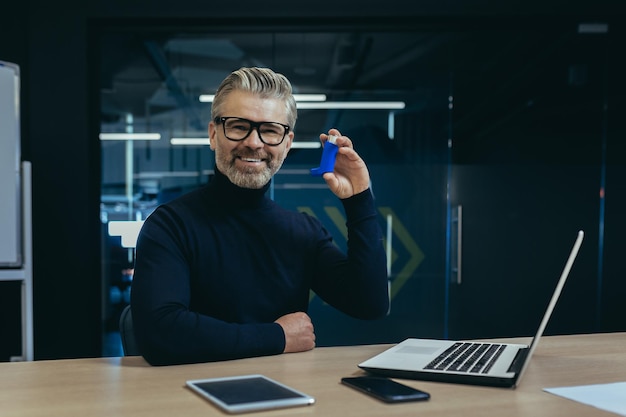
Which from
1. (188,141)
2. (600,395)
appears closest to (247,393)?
(600,395)

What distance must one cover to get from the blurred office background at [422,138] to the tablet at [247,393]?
2837mm

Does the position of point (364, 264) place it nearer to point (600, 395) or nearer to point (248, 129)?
point (248, 129)

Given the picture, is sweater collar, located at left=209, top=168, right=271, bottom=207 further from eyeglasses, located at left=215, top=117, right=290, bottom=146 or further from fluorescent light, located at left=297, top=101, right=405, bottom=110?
fluorescent light, located at left=297, top=101, right=405, bottom=110

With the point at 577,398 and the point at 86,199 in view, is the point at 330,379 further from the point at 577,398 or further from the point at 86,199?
the point at 86,199

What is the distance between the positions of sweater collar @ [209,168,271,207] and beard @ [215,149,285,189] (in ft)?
0.06

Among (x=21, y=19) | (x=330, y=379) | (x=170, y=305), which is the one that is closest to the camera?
(x=330, y=379)

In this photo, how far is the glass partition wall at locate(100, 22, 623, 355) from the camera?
4062mm

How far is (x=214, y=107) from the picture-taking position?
186 cm

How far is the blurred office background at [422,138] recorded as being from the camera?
12.7 ft

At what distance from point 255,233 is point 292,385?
2.37 feet

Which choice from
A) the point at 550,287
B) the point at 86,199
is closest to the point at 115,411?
the point at 86,199

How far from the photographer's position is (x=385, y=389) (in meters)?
1.10

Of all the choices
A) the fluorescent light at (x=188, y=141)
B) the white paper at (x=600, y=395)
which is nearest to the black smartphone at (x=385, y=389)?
the white paper at (x=600, y=395)

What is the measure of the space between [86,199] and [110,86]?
765 mm
